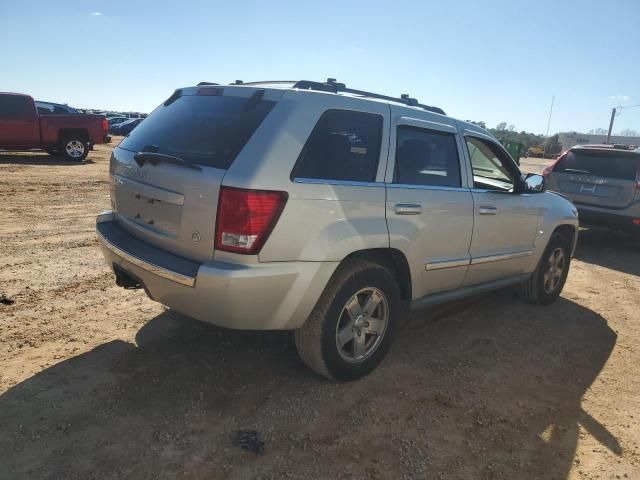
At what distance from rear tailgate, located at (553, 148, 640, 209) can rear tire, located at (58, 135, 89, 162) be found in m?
13.4

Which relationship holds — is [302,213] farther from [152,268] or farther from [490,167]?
[490,167]

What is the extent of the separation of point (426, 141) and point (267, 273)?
5.67 ft

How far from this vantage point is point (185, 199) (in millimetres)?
2760

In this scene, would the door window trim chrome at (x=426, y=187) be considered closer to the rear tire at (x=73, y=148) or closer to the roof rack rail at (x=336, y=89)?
the roof rack rail at (x=336, y=89)

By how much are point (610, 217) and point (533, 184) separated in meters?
4.15

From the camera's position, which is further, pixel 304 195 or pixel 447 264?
pixel 447 264

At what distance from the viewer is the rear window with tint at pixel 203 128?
110 inches

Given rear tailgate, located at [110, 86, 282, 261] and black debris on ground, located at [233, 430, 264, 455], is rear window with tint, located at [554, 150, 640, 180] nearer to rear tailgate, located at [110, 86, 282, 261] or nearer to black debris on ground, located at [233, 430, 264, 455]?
rear tailgate, located at [110, 86, 282, 261]

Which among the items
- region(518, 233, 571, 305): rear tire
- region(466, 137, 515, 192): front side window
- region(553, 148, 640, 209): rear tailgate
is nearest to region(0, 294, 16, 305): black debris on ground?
region(466, 137, 515, 192): front side window

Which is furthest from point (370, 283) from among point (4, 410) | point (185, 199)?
point (4, 410)

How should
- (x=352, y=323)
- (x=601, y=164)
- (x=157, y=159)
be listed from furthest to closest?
(x=601, y=164) < (x=352, y=323) < (x=157, y=159)

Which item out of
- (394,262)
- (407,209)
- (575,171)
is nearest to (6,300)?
(394,262)

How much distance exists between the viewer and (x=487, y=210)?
400 centimetres

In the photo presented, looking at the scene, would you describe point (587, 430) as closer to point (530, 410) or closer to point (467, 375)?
point (530, 410)
